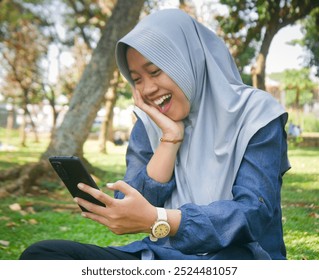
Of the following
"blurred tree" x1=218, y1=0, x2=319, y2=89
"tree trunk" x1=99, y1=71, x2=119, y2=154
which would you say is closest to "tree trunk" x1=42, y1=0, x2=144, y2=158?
"blurred tree" x1=218, y1=0, x2=319, y2=89

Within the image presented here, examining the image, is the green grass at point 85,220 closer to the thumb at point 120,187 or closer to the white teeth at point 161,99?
the white teeth at point 161,99

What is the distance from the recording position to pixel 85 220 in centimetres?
337

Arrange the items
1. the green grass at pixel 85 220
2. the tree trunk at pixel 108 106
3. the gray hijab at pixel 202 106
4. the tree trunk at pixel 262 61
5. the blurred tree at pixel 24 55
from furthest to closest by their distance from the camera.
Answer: the tree trunk at pixel 108 106 → the blurred tree at pixel 24 55 → the tree trunk at pixel 262 61 → the green grass at pixel 85 220 → the gray hijab at pixel 202 106

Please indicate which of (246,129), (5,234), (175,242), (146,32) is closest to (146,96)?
(146,32)

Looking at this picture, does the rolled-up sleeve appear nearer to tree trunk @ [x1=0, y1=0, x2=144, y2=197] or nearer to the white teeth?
the white teeth

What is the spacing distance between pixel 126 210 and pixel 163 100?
0.33m

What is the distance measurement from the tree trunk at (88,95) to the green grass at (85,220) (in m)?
0.29

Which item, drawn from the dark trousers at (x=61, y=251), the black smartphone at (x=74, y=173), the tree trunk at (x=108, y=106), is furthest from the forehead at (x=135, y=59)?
the tree trunk at (x=108, y=106)

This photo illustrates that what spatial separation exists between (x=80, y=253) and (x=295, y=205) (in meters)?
2.12

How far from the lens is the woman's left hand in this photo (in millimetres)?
1000

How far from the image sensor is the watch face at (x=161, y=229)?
101cm

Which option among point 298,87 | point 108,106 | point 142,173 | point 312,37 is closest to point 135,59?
point 142,173

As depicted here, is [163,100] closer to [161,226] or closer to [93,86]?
[161,226]

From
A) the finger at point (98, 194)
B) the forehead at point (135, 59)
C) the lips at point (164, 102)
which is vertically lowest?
the finger at point (98, 194)
